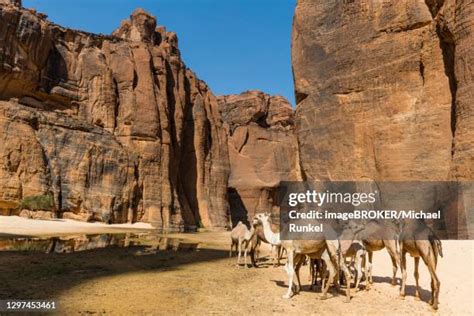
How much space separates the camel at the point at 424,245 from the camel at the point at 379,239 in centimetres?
137

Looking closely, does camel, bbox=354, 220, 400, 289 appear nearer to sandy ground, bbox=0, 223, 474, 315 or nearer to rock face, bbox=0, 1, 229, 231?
sandy ground, bbox=0, 223, 474, 315

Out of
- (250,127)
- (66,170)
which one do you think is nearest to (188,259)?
(66,170)

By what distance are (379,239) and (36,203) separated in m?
41.8

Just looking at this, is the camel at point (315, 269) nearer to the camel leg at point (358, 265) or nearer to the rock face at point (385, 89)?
the camel leg at point (358, 265)

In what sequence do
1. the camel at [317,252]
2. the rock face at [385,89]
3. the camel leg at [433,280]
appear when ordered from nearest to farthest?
the camel leg at [433,280] < the camel at [317,252] < the rock face at [385,89]

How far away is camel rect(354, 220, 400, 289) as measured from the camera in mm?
11773

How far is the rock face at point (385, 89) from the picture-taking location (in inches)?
963

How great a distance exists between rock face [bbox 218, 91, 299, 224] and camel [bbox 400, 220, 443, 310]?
73911mm

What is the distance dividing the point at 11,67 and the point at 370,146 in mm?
44876

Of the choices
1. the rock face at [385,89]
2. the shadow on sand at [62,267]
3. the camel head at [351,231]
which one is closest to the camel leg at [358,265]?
the camel head at [351,231]

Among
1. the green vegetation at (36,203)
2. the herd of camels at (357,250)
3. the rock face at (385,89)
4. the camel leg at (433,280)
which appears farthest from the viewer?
the green vegetation at (36,203)

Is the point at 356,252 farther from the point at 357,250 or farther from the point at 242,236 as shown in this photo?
the point at 242,236

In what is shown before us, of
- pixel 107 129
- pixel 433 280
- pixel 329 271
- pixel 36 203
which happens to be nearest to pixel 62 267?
pixel 329 271

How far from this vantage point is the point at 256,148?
97562 mm
